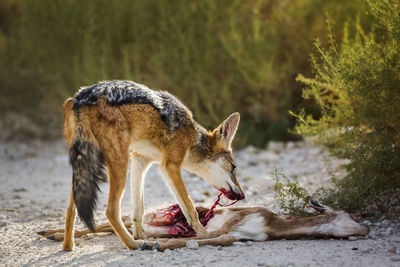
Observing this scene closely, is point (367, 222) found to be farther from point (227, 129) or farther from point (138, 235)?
Result: point (138, 235)

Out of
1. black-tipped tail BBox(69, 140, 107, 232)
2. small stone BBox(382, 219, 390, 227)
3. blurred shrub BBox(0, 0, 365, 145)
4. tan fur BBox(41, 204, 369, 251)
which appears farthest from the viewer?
blurred shrub BBox(0, 0, 365, 145)

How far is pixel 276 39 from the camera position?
33.1ft

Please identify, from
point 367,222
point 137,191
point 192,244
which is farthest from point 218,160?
point 367,222

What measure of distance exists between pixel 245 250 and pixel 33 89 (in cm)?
1090

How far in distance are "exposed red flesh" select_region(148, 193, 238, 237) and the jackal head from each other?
243 millimetres

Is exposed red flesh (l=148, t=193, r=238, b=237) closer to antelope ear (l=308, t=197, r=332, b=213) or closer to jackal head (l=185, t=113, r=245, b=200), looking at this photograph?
jackal head (l=185, t=113, r=245, b=200)

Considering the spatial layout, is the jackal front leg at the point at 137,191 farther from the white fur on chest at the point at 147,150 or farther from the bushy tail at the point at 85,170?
the bushy tail at the point at 85,170

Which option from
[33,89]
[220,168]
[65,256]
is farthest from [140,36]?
[65,256]

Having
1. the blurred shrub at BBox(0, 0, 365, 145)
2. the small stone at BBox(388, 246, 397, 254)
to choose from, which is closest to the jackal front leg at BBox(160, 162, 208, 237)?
the small stone at BBox(388, 246, 397, 254)

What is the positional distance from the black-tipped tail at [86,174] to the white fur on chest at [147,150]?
0.52 m

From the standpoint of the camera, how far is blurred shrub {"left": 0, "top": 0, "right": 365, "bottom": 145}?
10.1 metres

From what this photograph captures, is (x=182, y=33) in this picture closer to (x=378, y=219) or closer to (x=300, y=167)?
(x=300, y=167)

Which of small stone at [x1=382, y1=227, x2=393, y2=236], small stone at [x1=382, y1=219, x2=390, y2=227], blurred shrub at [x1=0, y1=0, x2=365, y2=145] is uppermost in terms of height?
blurred shrub at [x1=0, y1=0, x2=365, y2=145]

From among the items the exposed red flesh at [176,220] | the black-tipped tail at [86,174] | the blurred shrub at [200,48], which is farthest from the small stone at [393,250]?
the blurred shrub at [200,48]
